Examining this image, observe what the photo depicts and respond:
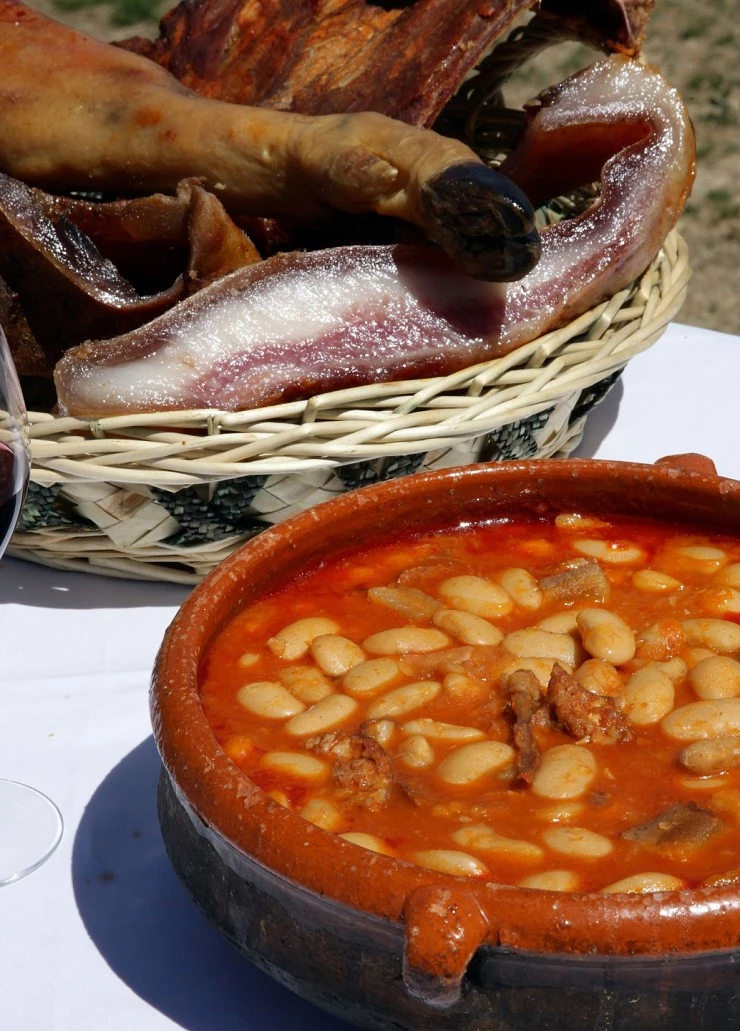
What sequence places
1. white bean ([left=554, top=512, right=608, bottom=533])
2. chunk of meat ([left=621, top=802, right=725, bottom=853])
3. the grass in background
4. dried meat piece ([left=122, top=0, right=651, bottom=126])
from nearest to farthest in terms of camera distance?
chunk of meat ([left=621, top=802, right=725, bottom=853]), white bean ([left=554, top=512, right=608, bottom=533]), dried meat piece ([left=122, top=0, right=651, bottom=126]), the grass in background

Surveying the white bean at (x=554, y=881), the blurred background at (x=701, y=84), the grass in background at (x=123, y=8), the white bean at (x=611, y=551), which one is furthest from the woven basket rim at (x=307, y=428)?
the grass in background at (x=123, y=8)

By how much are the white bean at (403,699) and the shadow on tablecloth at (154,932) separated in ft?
0.57

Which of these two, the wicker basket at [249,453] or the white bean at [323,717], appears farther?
the wicker basket at [249,453]

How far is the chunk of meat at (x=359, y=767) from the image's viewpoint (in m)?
0.78

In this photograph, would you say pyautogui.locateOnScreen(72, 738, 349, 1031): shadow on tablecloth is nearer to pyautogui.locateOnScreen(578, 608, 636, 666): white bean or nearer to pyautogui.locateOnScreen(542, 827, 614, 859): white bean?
pyautogui.locateOnScreen(542, 827, 614, 859): white bean

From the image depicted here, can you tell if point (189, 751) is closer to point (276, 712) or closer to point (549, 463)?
point (276, 712)

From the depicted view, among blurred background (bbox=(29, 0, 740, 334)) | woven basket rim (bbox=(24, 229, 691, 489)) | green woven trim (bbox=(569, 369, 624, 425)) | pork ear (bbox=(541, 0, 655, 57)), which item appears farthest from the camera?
blurred background (bbox=(29, 0, 740, 334))

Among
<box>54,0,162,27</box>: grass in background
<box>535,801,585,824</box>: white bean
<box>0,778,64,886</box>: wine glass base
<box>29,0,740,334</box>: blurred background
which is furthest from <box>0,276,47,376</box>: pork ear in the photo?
<box>54,0,162,27</box>: grass in background

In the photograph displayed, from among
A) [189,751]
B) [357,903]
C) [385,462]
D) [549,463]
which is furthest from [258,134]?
[357,903]

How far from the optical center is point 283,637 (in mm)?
935

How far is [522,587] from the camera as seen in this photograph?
3.24ft

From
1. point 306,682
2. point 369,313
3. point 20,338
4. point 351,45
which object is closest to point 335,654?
point 306,682

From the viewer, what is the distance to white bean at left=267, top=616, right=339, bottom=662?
0.93 meters

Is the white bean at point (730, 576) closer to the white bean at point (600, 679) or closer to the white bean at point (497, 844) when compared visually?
the white bean at point (600, 679)
